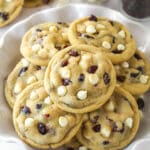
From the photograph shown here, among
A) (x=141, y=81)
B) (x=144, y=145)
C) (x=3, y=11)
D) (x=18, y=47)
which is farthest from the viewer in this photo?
(x=3, y=11)

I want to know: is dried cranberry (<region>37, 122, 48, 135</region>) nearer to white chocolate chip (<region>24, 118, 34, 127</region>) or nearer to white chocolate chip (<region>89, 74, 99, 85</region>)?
white chocolate chip (<region>24, 118, 34, 127</region>)

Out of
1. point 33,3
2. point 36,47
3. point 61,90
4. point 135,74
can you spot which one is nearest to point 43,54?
point 36,47

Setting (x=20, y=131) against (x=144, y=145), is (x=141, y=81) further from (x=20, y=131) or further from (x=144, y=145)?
(x=20, y=131)

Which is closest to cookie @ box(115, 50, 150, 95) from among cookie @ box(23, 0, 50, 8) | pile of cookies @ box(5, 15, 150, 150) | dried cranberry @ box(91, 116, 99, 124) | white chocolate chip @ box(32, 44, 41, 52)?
pile of cookies @ box(5, 15, 150, 150)

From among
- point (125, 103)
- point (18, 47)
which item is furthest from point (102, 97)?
point (18, 47)

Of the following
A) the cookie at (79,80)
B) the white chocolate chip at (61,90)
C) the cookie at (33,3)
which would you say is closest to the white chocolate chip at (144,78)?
the cookie at (79,80)

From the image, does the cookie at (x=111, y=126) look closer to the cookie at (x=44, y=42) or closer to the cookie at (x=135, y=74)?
the cookie at (x=135, y=74)
